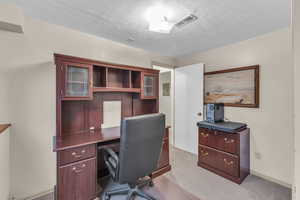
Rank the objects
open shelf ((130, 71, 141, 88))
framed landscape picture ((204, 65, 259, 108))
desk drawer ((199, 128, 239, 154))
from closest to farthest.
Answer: desk drawer ((199, 128, 239, 154)), framed landscape picture ((204, 65, 259, 108)), open shelf ((130, 71, 141, 88))

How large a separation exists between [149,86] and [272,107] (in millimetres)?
2100

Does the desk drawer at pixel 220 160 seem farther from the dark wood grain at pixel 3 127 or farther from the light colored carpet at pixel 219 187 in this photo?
the dark wood grain at pixel 3 127

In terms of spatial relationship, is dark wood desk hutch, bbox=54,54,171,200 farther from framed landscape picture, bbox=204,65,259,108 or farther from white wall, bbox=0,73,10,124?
framed landscape picture, bbox=204,65,259,108

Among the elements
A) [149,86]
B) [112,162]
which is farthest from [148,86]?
[112,162]

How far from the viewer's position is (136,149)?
5.00ft

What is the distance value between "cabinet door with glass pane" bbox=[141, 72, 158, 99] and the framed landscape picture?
1.23 meters

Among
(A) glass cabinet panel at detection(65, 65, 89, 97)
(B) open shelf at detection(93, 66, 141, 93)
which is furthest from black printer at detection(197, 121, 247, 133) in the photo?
(A) glass cabinet panel at detection(65, 65, 89, 97)

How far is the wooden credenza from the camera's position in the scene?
218 centimetres

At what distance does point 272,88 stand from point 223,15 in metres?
1.46

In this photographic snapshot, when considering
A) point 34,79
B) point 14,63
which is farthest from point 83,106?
point 14,63

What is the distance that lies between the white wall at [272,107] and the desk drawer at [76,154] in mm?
2638

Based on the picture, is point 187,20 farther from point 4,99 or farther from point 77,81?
point 4,99

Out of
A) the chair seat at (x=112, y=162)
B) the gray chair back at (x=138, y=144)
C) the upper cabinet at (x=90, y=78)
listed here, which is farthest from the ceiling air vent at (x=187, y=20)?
the chair seat at (x=112, y=162)

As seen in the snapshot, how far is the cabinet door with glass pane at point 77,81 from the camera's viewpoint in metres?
1.83
